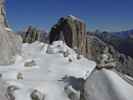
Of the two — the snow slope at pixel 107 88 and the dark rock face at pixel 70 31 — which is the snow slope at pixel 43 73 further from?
the dark rock face at pixel 70 31

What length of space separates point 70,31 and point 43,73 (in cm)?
6375

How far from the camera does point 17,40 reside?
21953 mm

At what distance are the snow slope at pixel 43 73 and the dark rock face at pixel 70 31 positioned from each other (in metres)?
51.3

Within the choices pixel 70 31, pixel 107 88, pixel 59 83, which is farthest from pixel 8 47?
pixel 70 31

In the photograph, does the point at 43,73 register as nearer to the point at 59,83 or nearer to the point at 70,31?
the point at 59,83

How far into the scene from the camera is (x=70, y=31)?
260 ft

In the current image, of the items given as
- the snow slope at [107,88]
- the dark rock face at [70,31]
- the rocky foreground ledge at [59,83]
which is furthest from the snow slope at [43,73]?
the dark rock face at [70,31]

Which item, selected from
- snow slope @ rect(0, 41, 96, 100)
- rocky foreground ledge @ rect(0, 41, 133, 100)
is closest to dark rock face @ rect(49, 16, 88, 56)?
snow slope @ rect(0, 41, 96, 100)

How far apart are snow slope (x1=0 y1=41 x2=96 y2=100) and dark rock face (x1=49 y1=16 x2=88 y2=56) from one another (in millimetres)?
51341

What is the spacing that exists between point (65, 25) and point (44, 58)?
60996mm

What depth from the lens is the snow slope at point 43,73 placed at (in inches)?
490

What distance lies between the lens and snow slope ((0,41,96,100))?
12445 millimetres

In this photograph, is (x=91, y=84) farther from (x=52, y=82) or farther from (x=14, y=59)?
(x=14, y=59)

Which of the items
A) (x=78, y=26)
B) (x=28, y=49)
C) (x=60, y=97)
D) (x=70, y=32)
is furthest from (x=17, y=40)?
(x=78, y=26)
